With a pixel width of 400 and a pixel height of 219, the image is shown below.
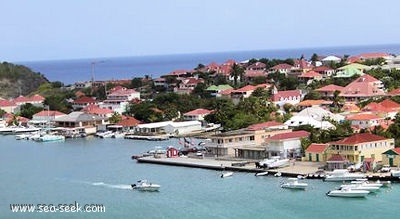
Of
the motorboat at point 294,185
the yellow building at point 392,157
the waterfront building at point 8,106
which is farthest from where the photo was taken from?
the waterfront building at point 8,106

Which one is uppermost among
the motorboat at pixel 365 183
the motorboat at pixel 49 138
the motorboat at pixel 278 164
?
the motorboat at pixel 365 183

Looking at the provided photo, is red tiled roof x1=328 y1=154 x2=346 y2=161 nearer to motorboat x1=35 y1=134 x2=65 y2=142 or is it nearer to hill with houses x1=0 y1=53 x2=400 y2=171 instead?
hill with houses x1=0 y1=53 x2=400 y2=171

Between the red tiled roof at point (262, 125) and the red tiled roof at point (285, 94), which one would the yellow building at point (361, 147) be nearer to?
the red tiled roof at point (262, 125)

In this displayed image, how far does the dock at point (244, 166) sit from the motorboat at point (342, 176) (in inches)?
7.5

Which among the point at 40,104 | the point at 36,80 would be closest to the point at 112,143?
the point at 40,104

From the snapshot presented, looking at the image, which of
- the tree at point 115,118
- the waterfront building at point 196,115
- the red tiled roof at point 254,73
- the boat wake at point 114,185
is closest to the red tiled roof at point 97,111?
the tree at point 115,118

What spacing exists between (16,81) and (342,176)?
42719 mm

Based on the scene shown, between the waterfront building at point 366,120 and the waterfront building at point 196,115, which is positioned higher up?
the waterfront building at point 366,120

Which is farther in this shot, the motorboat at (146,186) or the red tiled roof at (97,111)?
the red tiled roof at (97,111)

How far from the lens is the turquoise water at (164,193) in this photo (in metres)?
16.8

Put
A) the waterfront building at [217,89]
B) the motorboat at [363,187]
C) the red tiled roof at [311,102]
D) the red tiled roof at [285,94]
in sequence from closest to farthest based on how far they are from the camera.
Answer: the motorboat at [363,187] → the red tiled roof at [311,102] → the red tiled roof at [285,94] → the waterfront building at [217,89]

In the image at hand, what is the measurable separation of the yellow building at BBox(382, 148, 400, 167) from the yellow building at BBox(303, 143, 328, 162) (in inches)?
70.8

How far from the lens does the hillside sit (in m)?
56.4

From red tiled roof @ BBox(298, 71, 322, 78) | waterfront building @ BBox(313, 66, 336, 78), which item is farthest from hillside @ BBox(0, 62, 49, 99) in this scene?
waterfront building @ BBox(313, 66, 336, 78)
